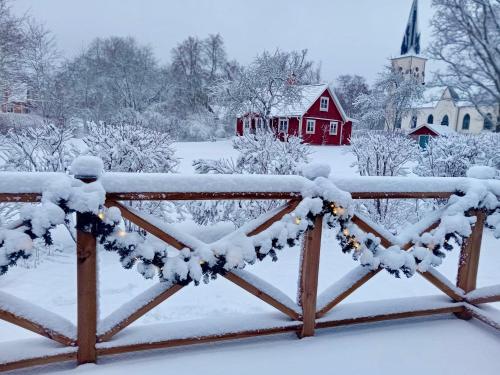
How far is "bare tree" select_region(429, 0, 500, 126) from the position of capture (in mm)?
18594

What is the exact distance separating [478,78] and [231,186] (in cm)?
2290

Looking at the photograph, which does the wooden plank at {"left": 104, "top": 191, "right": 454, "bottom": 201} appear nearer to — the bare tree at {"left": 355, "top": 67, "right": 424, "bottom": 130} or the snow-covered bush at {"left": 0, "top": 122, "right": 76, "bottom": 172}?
the snow-covered bush at {"left": 0, "top": 122, "right": 76, "bottom": 172}

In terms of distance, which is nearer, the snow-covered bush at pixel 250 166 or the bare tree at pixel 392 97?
the snow-covered bush at pixel 250 166

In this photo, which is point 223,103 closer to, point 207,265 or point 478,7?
point 478,7

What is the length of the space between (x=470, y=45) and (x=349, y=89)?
34.1m

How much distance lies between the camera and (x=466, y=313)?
9.96 feet

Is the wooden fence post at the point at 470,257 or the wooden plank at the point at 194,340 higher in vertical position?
the wooden fence post at the point at 470,257

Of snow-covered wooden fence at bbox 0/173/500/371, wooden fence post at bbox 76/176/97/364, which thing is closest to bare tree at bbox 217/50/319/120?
snow-covered wooden fence at bbox 0/173/500/371

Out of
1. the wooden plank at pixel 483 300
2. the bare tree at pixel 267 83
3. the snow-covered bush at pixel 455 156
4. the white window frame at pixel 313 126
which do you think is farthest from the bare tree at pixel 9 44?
the white window frame at pixel 313 126

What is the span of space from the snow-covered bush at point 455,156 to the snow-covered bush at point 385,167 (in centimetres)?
50

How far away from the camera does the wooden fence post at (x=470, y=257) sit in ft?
9.48

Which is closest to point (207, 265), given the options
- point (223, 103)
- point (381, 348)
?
point (381, 348)

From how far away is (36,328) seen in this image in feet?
6.80

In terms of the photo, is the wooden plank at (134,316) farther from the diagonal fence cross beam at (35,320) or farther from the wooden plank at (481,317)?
the wooden plank at (481,317)
